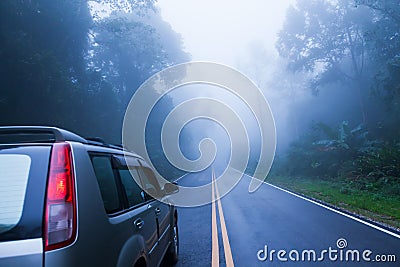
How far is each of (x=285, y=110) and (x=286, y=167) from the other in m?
27.7

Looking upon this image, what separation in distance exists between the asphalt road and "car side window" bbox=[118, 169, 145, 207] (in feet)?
7.42

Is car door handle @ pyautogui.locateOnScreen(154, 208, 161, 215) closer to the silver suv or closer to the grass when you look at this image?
the silver suv

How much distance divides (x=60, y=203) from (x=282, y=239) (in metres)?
5.65

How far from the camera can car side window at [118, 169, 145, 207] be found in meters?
3.40

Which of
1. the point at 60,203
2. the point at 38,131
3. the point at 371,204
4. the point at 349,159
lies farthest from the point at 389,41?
the point at 60,203

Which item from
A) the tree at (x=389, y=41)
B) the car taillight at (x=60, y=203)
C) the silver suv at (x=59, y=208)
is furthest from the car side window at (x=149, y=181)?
the tree at (x=389, y=41)

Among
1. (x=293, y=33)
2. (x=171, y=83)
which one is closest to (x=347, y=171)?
(x=293, y=33)

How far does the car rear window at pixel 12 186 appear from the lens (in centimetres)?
190

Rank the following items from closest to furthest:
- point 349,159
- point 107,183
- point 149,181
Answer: point 107,183
point 149,181
point 349,159

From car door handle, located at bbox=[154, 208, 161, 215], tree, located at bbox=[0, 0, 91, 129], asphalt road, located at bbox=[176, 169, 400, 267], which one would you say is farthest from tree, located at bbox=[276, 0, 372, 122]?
car door handle, located at bbox=[154, 208, 161, 215]

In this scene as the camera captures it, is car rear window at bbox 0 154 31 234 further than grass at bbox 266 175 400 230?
No

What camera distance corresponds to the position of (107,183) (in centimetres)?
284

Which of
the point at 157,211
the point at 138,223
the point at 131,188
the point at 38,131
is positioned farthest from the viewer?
the point at 157,211

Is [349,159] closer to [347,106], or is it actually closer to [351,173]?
[351,173]
